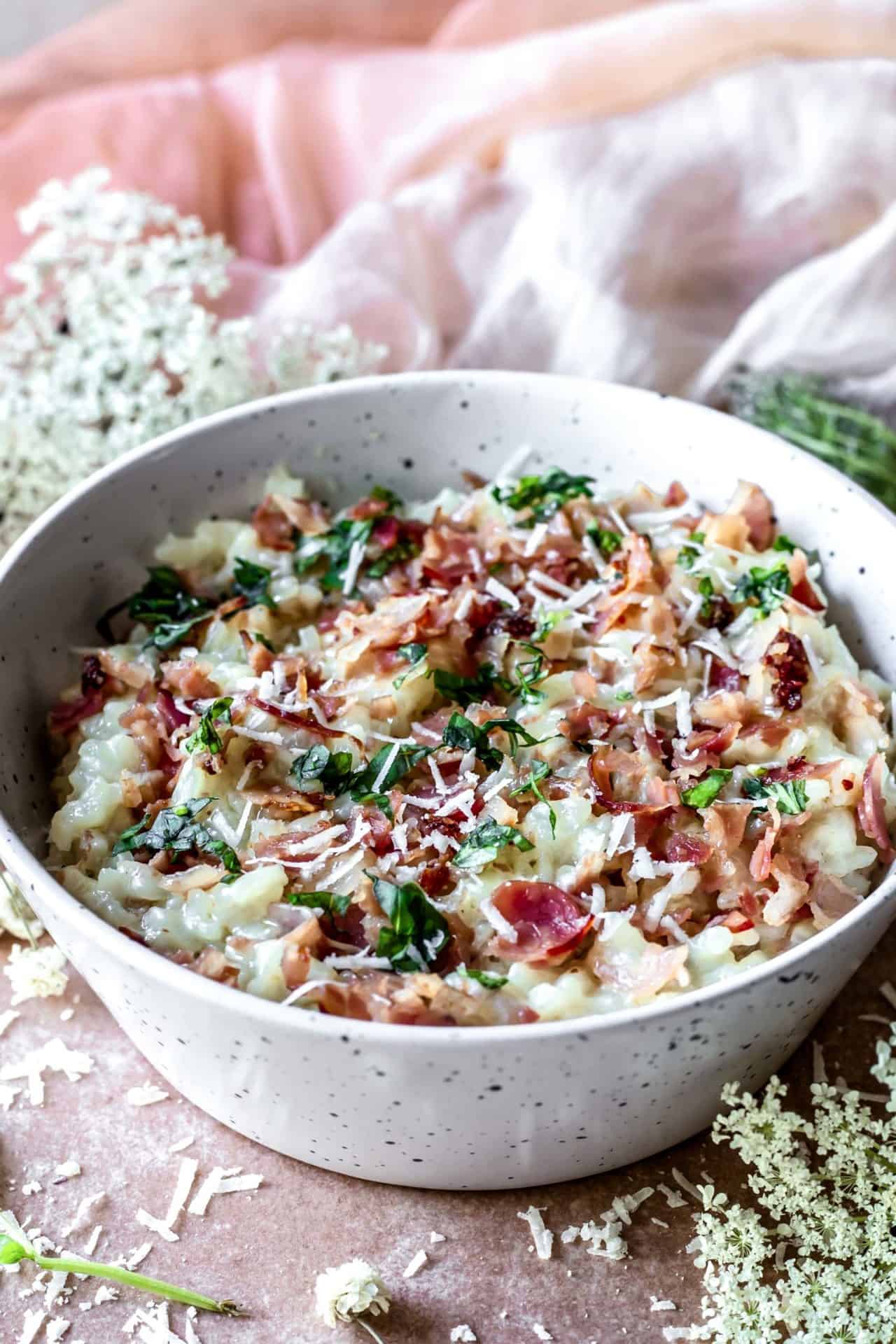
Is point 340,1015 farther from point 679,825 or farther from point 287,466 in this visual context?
point 287,466

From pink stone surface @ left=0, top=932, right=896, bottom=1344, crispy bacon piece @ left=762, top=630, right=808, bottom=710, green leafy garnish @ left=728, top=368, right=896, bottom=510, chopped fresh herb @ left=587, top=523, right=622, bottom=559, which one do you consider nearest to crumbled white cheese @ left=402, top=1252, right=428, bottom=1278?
pink stone surface @ left=0, top=932, right=896, bottom=1344

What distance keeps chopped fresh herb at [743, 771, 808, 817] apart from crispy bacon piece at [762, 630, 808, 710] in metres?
0.19

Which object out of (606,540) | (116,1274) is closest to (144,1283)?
(116,1274)

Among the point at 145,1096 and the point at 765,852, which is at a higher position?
the point at 765,852

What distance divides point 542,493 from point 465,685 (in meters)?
0.66

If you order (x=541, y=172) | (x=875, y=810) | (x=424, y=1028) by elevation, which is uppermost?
(x=541, y=172)

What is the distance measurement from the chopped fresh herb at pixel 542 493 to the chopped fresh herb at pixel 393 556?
241mm

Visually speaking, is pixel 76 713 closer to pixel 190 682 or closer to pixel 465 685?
pixel 190 682

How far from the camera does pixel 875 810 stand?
276 cm

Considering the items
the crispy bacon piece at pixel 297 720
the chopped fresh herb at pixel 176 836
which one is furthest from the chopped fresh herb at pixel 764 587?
the chopped fresh herb at pixel 176 836

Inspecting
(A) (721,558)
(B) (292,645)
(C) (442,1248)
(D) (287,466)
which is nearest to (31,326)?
(D) (287,466)

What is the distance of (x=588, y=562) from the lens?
3406 mm

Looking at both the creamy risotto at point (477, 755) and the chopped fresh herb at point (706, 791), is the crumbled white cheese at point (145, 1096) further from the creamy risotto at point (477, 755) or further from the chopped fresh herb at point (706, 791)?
the chopped fresh herb at point (706, 791)

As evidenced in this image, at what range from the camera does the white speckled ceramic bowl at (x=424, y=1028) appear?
2.33 metres
